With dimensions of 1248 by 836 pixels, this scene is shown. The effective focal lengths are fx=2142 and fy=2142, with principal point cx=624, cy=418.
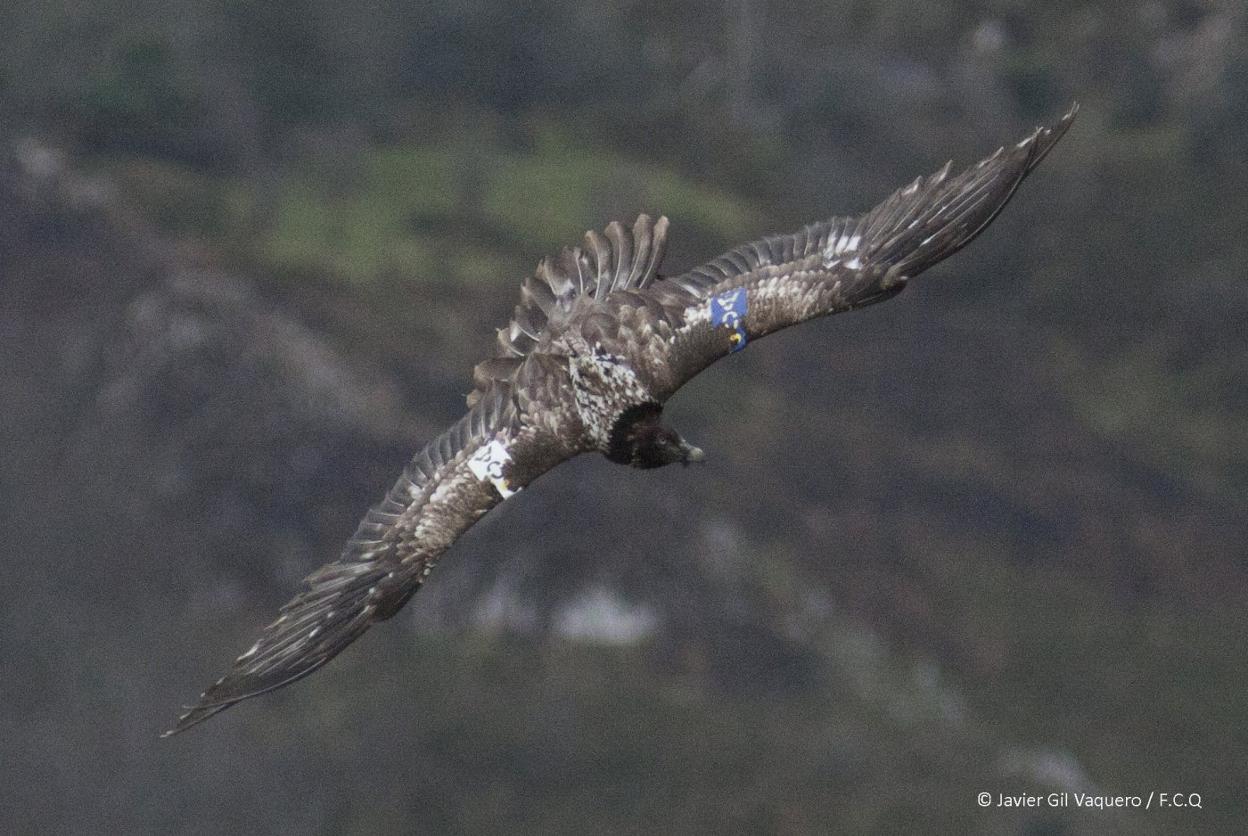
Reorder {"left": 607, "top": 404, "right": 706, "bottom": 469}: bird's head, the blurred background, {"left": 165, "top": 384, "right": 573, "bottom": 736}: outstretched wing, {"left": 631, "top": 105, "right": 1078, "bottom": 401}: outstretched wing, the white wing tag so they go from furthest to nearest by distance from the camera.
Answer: the blurred background
the white wing tag
{"left": 607, "top": 404, "right": 706, "bottom": 469}: bird's head
{"left": 631, "top": 105, "right": 1078, "bottom": 401}: outstretched wing
{"left": 165, "top": 384, "right": 573, "bottom": 736}: outstretched wing

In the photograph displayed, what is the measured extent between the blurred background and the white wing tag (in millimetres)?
19611

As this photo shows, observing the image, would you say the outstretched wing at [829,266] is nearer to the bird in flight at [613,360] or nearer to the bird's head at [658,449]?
the bird in flight at [613,360]

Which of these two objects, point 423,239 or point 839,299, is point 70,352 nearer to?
point 423,239

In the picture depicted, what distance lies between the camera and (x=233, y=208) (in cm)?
5031

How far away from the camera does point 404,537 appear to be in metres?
15.1

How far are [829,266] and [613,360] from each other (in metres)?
1.65

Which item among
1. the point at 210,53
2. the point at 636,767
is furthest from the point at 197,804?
the point at 210,53

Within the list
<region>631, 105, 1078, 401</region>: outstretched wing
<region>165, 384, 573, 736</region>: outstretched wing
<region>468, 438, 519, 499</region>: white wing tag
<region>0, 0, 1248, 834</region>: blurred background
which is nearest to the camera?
<region>165, 384, 573, 736</region>: outstretched wing

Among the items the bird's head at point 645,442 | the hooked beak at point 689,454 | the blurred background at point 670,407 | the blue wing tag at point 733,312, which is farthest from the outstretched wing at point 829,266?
the blurred background at point 670,407

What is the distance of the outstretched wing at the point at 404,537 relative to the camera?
14516mm

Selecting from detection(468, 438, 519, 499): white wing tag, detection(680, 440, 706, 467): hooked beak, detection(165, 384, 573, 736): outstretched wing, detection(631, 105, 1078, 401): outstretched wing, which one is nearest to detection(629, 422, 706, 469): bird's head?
detection(680, 440, 706, 467): hooked beak

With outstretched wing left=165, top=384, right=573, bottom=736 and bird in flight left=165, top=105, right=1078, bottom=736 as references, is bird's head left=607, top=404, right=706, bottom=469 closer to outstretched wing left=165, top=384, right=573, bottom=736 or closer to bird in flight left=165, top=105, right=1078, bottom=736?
bird in flight left=165, top=105, right=1078, bottom=736

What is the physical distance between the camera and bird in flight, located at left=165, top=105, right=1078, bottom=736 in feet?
48.2

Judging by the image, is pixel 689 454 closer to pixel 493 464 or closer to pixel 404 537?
pixel 493 464
